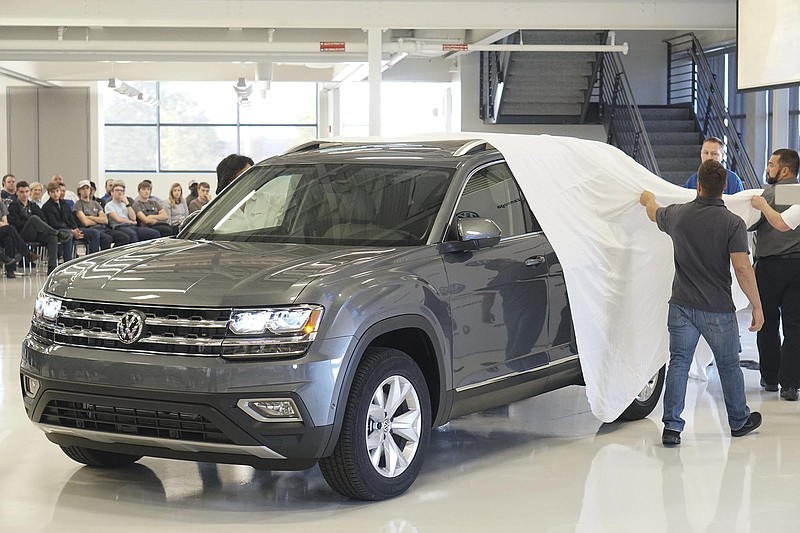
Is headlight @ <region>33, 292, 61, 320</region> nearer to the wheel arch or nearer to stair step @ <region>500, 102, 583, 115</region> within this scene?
the wheel arch

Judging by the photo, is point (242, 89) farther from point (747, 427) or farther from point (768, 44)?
point (747, 427)

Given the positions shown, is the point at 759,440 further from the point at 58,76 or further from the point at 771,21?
the point at 58,76

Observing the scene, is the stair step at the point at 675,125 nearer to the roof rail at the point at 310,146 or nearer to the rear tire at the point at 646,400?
the rear tire at the point at 646,400

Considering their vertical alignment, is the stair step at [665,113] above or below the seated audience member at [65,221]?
above

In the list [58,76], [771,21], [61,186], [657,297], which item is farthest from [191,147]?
[657,297]

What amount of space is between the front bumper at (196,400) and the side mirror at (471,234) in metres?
0.87

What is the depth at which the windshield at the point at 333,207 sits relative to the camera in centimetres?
508

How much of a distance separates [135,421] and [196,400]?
327 mm

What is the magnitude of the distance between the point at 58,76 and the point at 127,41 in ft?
33.4

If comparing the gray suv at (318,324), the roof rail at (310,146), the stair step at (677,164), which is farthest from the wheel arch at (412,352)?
the stair step at (677,164)

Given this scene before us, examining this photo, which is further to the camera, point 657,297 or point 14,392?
point 14,392

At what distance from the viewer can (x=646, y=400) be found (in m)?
6.35

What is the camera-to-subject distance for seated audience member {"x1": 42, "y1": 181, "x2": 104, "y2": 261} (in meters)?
15.8

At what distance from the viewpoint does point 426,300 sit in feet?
15.4
